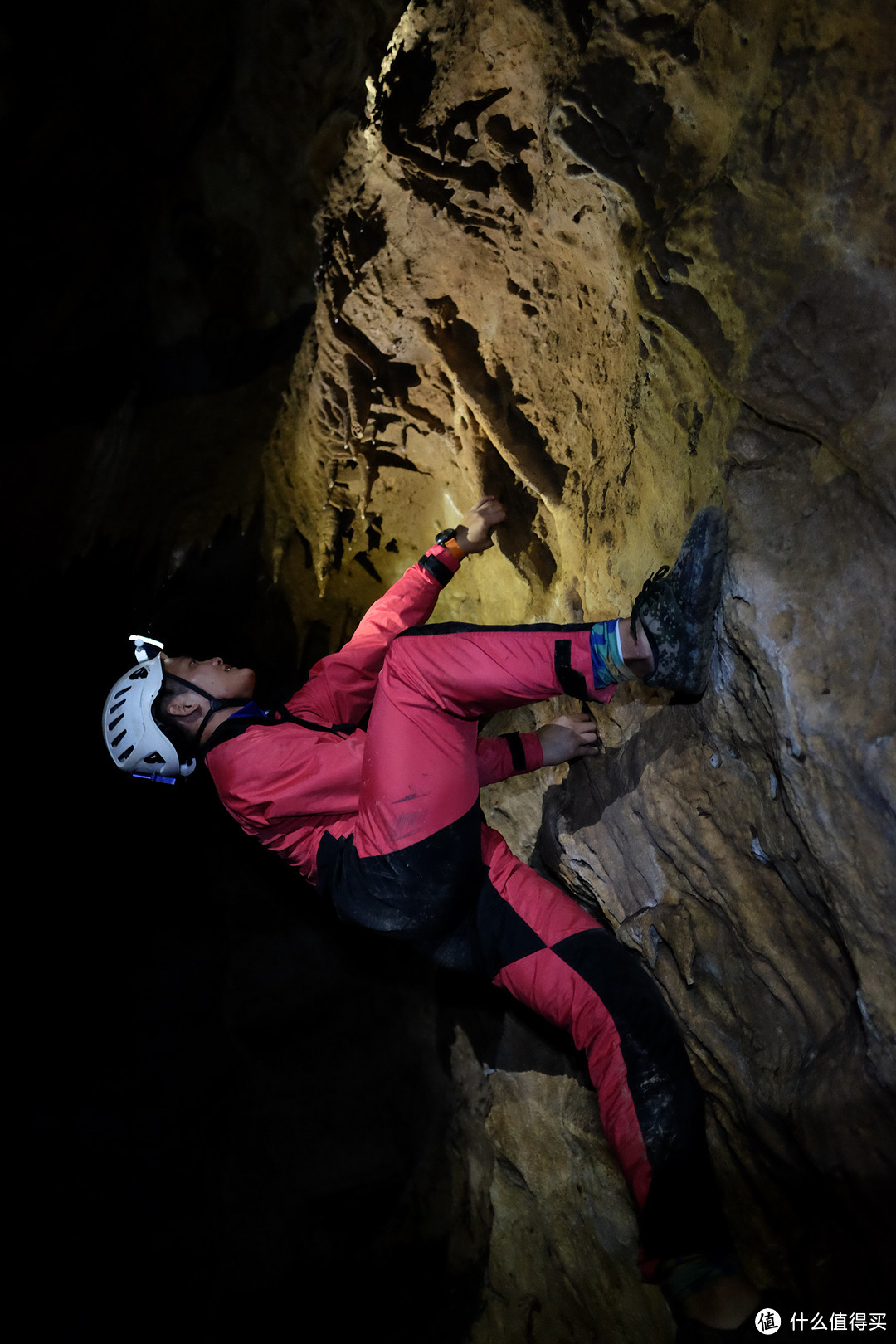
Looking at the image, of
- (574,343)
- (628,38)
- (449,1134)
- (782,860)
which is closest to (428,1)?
(628,38)

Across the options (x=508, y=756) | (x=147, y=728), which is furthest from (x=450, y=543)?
(x=147, y=728)

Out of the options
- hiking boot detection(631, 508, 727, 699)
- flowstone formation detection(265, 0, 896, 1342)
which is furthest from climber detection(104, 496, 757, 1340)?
flowstone formation detection(265, 0, 896, 1342)

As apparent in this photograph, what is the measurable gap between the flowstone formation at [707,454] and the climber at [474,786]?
4.8 inches

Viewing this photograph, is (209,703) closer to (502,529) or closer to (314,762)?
(314,762)

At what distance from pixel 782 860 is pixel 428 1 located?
8.51 ft

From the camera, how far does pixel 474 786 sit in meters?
2.25

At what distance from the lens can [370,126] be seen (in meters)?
2.55

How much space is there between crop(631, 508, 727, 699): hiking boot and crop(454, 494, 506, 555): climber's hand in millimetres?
1167

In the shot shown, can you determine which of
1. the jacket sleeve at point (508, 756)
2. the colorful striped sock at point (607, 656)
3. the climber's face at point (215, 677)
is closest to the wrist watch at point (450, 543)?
the jacket sleeve at point (508, 756)

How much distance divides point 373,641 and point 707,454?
154 cm

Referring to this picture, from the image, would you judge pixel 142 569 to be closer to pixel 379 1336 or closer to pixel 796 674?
pixel 796 674

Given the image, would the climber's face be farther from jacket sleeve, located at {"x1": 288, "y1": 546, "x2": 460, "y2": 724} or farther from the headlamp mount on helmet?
jacket sleeve, located at {"x1": 288, "y1": 546, "x2": 460, "y2": 724}

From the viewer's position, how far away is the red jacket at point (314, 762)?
94.4 inches

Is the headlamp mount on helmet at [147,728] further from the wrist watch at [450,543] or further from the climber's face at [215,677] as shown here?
the wrist watch at [450,543]
